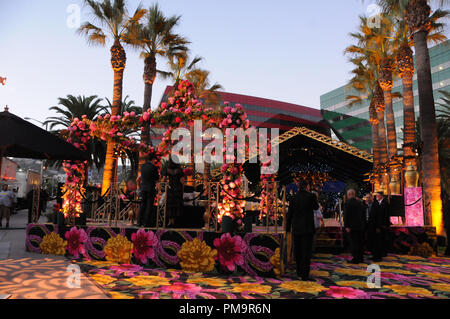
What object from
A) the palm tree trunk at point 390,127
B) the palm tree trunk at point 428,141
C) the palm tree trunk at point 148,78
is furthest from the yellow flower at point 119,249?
the palm tree trunk at point 390,127

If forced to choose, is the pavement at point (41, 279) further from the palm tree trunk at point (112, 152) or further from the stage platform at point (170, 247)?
the palm tree trunk at point (112, 152)

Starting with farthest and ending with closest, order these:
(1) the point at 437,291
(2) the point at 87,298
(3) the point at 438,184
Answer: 1. (3) the point at 438,184
2. (1) the point at 437,291
3. (2) the point at 87,298

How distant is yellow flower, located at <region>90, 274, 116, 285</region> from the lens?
559cm

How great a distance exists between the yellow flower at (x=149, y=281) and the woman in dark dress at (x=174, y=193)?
1.98 metres

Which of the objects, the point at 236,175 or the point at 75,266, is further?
the point at 236,175

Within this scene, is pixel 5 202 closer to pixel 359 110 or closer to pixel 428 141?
pixel 428 141

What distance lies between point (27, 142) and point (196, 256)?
13.7 ft

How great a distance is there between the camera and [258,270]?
633 centimetres

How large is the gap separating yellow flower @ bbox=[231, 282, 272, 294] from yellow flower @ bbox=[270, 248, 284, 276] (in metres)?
0.74

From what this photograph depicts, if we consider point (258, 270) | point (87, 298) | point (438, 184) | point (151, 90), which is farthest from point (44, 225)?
point (438, 184)

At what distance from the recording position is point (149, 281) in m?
5.77

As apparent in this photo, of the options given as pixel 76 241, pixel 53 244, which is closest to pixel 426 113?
pixel 76 241

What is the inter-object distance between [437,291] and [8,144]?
26.0 feet
